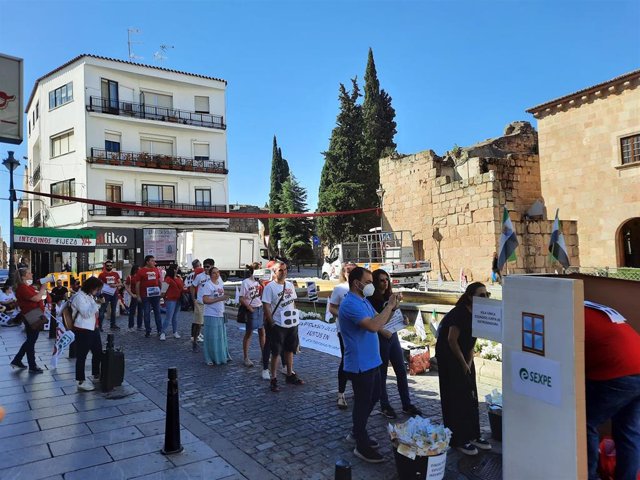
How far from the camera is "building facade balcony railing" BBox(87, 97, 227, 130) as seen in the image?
31913 mm

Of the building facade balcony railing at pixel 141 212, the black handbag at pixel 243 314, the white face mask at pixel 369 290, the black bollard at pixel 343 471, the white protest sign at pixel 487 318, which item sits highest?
the building facade balcony railing at pixel 141 212

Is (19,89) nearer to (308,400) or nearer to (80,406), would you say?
(80,406)

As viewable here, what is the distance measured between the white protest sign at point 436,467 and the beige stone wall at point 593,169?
66.0 ft

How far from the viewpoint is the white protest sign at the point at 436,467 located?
3.52 m

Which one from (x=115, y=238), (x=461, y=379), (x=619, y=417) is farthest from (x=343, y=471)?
(x=115, y=238)

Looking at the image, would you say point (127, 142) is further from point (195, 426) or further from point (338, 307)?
point (195, 426)

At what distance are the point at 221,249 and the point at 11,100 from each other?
80.7ft

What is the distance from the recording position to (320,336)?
288 inches

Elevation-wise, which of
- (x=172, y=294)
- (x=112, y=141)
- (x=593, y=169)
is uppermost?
(x=112, y=141)

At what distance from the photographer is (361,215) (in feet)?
121

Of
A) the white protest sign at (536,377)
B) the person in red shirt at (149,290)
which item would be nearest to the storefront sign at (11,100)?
the white protest sign at (536,377)

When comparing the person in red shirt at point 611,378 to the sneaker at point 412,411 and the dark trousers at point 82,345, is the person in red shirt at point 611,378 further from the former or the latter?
the dark trousers at point 82,345

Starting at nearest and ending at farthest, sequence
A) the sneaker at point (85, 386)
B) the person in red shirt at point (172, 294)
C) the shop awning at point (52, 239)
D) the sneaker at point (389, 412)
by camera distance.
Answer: the sneaker at point (389, 412), the sneaker at point (85, 386), the person in red shirt at point (172, 294), the shop awning at point (52, 239)

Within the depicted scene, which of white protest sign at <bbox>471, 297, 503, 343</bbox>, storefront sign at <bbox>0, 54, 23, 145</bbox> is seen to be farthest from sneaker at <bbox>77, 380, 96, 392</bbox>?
white protest sign at <bbox>471, 297, 503, 343</bbox>
